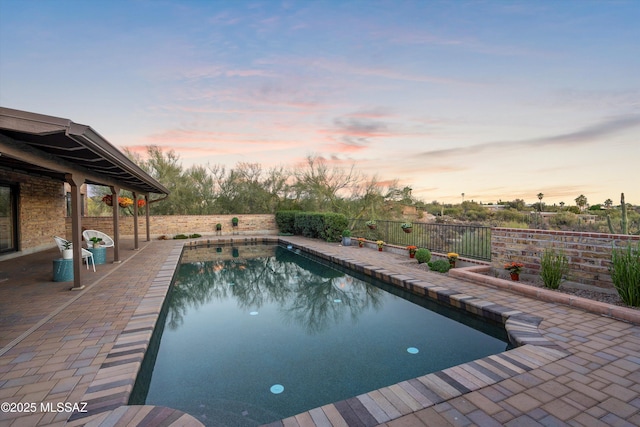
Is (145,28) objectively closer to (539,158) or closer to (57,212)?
(57,212)

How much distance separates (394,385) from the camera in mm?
2289

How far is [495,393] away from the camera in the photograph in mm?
2154

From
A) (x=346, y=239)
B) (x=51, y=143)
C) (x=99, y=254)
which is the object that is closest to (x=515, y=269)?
(x=346, y=239)

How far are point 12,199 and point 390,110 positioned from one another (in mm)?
10913

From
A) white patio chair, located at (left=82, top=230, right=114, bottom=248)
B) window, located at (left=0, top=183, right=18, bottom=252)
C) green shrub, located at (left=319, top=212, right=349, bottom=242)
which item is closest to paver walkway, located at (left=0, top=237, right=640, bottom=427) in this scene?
white patio chair, located at (left=82, top=230, right=114, bottom=248)

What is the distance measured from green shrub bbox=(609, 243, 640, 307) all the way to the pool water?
1.68m

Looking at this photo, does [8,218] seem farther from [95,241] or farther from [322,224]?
[322,224]

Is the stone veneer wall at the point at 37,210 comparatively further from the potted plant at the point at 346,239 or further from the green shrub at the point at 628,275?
the green shrub at the point at 628,275

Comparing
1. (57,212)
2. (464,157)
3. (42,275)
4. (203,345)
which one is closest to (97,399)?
(203,345)

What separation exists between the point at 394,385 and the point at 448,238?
5928 mm

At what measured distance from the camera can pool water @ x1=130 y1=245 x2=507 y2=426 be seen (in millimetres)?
2471

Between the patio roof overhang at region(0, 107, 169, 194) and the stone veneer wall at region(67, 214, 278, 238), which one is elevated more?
the patio roof overhang at region(0, 107, 169, 194)

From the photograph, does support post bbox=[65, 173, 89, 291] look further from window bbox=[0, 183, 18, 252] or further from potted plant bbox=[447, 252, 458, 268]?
potted plant bbox=[447, 252, 458, 268]

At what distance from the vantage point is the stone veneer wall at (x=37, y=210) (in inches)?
320
